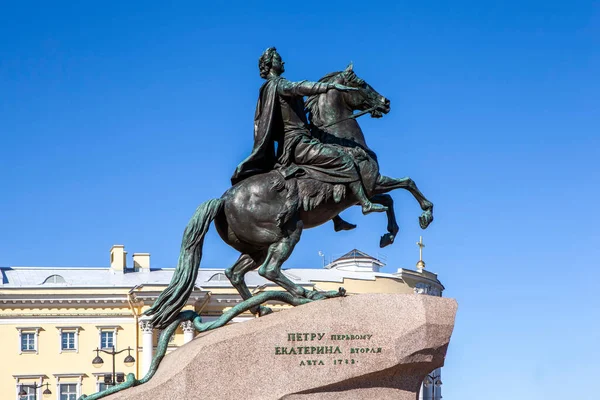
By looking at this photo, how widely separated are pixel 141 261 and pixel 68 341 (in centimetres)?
722

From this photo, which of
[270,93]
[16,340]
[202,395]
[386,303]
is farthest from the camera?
[16,340]

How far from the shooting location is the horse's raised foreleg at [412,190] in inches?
433

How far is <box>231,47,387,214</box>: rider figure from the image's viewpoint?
10.8m

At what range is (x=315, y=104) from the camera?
11.4m

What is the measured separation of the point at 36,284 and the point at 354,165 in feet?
163

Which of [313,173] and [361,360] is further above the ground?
[313,173]

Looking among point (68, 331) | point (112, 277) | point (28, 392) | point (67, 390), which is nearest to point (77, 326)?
point (68, 331)

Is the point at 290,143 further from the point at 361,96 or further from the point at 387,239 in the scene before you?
the point at 387,239

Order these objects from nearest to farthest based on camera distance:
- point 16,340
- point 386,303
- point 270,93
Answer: point 386,303 < point 270,93 < point 16,340

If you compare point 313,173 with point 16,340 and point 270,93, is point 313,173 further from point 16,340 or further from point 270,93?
point 16,340

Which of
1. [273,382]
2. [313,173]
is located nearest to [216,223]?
[313,173]

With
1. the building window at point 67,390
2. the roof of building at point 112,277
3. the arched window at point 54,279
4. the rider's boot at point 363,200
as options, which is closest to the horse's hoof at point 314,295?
the rider's boot at point 363,200

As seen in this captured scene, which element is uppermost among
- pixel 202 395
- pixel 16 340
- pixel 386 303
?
pixel 16 340

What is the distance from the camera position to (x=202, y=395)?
31.6ft
